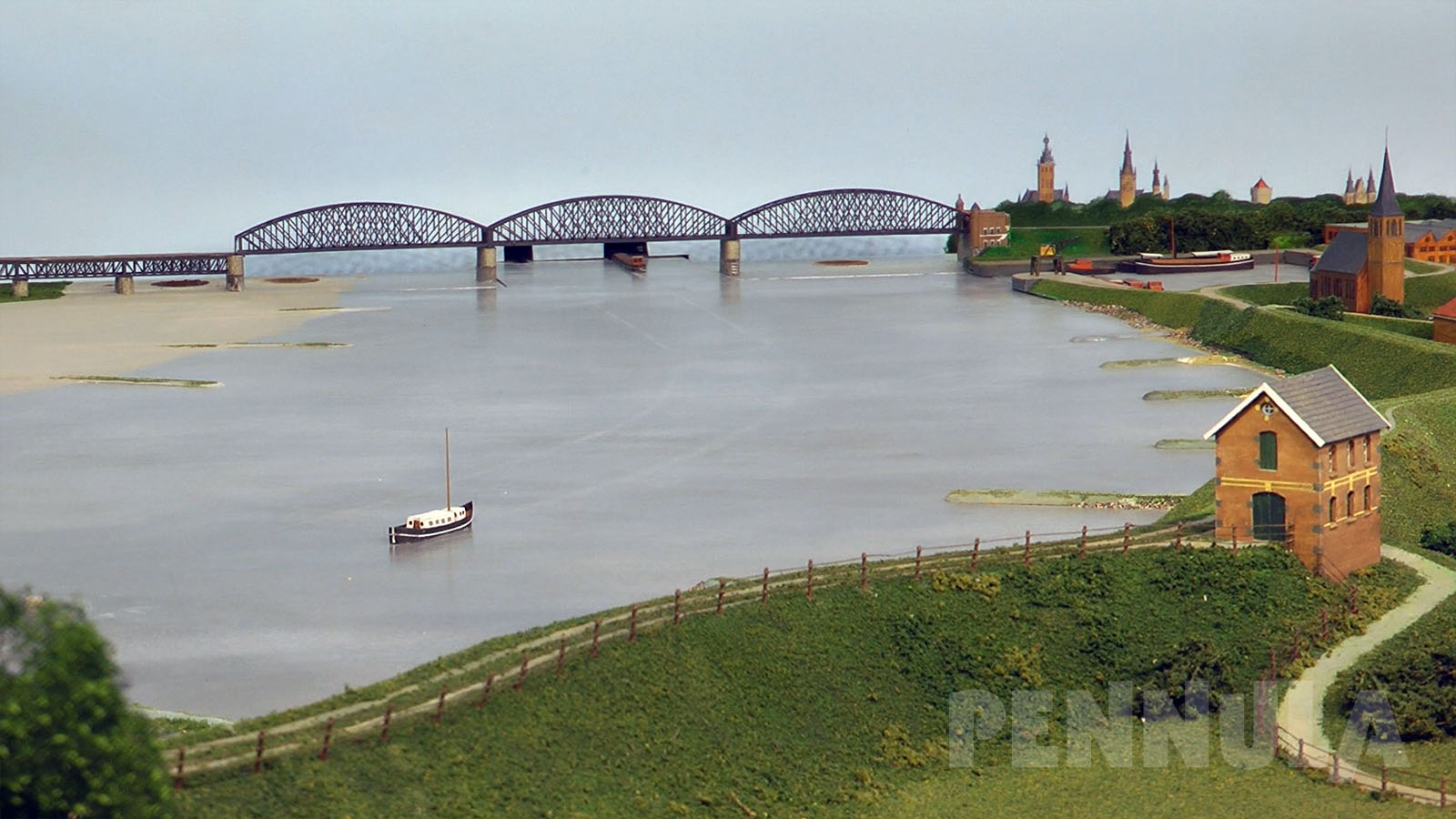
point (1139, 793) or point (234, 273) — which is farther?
point (234, 273)

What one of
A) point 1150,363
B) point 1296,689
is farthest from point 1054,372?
point 1296,689

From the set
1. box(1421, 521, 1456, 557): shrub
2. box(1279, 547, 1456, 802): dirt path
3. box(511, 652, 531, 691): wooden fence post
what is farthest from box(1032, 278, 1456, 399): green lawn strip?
box(511, 652, 531, 691): wooden fence post

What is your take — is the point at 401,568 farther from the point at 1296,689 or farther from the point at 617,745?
the point at 1296,689

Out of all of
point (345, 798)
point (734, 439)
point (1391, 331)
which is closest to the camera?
point (345, 798)

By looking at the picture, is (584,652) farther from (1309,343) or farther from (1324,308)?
(1324,308)

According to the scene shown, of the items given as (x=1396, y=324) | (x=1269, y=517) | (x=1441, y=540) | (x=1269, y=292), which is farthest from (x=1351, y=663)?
(x=1269, y=292)

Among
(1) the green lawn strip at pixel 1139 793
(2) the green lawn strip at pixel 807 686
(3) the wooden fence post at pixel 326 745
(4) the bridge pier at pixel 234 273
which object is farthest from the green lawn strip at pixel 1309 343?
(4) the bridge pier at pixel 234 273
